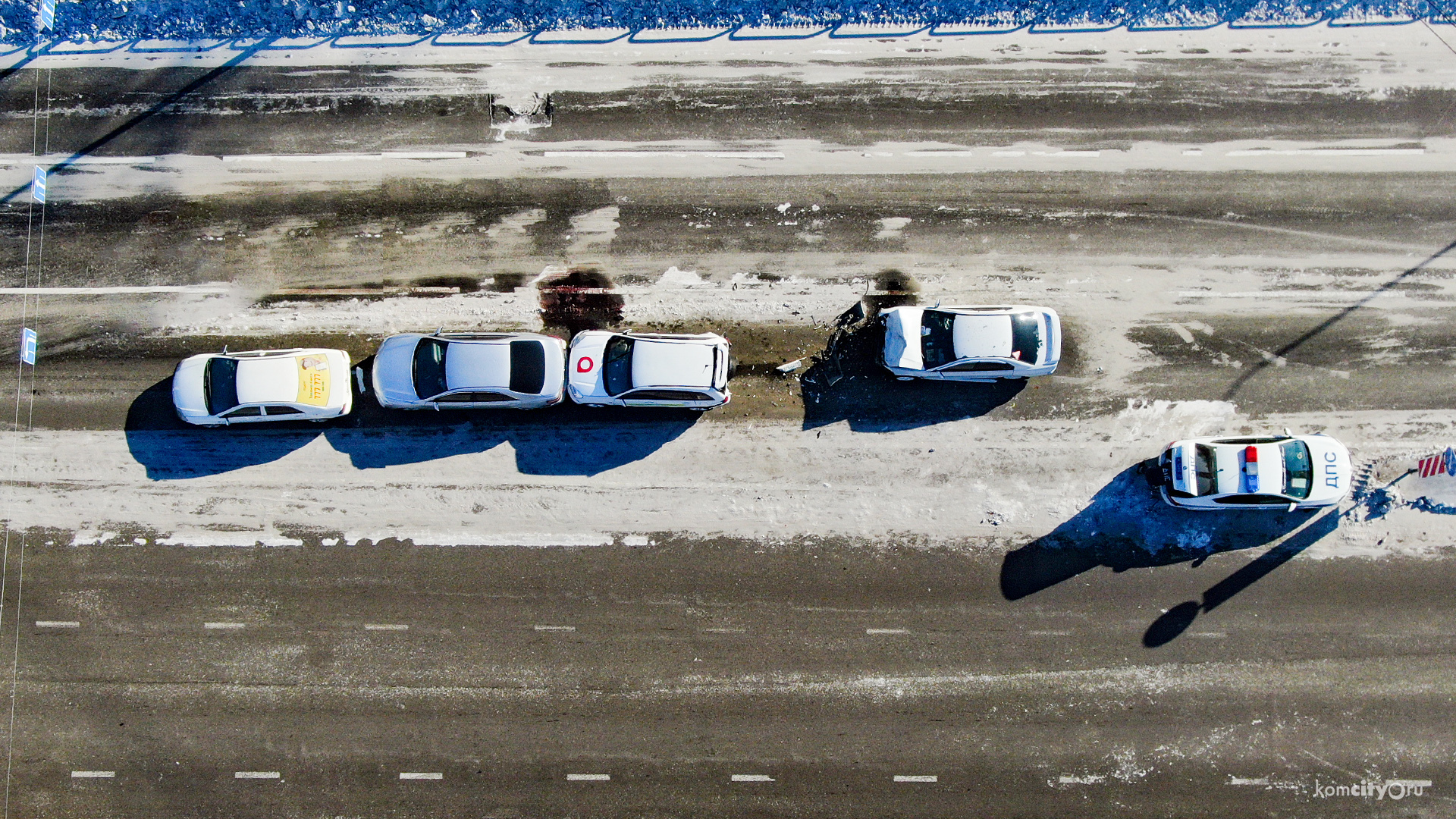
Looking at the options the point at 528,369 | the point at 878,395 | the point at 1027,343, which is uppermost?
the point at 1027,343

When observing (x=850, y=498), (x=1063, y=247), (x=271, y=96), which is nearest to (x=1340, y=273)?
(x=1063, y=247)

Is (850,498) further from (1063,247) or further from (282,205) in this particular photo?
(282,205)

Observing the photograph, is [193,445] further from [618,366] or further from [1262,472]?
[1262,472]

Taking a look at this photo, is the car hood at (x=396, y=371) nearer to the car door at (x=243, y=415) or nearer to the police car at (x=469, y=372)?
the police car at (x=469, y=372)

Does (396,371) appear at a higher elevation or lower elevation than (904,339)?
lower

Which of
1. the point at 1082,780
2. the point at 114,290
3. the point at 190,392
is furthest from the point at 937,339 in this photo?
the point at 114,290

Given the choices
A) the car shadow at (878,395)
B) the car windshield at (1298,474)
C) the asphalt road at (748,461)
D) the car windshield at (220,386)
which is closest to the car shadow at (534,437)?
the asphalt road at (748,461)
